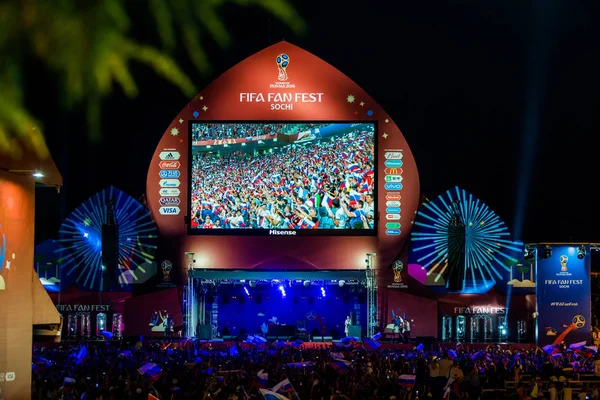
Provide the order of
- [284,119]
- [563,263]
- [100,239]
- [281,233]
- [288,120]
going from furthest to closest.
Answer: [100,239] → [284,119] → [288,120] → [281,233] → [563,263]

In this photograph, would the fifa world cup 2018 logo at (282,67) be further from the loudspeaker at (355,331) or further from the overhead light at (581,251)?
the overhead light at (581,251)

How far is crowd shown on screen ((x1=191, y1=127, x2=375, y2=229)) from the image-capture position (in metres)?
41.1

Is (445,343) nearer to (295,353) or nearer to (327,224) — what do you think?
(327,224)

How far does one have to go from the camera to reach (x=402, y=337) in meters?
39.5

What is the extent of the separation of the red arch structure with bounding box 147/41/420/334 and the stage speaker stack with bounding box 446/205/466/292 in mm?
2381

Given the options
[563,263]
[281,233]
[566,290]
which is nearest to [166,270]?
[281,233]

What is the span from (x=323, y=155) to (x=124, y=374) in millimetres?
23628

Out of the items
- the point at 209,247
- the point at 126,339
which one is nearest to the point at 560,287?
the point at 209,247

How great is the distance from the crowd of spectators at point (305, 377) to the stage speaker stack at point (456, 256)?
14.5m

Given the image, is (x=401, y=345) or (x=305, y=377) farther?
(x=401, y=345)

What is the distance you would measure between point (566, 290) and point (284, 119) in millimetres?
16143

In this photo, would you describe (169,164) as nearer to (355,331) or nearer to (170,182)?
(170,182)

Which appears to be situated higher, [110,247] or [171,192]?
[171,192]

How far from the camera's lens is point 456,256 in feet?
135
